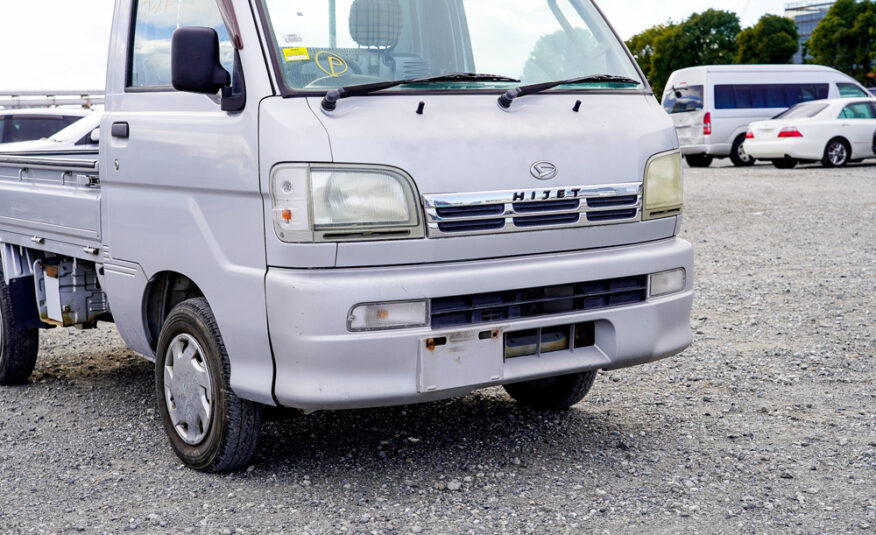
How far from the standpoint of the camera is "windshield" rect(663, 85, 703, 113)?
77.9 feet

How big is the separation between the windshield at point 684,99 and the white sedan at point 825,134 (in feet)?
6.97

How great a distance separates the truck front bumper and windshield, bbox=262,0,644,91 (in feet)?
2.43

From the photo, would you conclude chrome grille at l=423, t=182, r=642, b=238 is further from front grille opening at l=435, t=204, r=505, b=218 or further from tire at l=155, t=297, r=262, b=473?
tire at l=155, t=297, r=262, b=473

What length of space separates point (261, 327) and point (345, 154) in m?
0.70

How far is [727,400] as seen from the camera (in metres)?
5.29

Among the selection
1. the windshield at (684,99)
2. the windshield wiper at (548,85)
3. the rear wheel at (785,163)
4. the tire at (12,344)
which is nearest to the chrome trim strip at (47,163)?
the tire at (12,344)

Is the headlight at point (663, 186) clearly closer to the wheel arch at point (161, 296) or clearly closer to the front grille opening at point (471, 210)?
the front grille opening at point (471, 210)

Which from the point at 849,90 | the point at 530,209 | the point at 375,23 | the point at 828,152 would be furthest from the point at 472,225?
the point at 849,90

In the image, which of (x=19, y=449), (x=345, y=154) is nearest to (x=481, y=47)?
(x=345, y=154)

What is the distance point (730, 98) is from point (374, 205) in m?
21.7

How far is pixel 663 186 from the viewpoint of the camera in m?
4.28

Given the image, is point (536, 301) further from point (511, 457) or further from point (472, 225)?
point (511, 457)

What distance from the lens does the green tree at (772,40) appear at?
7081 centimetres

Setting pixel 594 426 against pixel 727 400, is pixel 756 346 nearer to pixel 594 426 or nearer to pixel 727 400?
pixel 727 400
